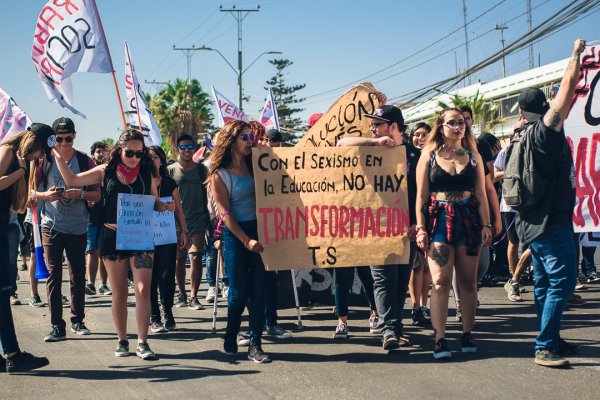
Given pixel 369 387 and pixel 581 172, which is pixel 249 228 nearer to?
pixel 369 387

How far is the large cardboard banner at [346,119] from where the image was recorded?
702cm

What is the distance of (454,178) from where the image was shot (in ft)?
20.6

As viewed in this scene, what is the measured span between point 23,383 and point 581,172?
17.3ft

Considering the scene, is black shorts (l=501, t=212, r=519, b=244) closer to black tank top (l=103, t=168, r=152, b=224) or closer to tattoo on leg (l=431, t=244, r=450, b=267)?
tattoo on leg (l=431, t=244, r=450, b=267)

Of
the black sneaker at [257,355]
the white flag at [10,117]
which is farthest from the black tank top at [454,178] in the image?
the white flag at [10,117]

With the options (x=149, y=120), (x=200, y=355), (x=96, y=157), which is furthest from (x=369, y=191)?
(x=96, y=157)

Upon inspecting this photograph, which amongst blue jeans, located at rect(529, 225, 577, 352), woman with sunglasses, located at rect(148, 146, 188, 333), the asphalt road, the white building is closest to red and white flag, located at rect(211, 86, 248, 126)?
woman with sunglasses, located at rect(148, 146, 188, 333)

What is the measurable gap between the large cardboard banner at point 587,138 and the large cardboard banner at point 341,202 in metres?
1.75

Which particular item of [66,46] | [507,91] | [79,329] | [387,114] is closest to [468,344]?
[387,114]

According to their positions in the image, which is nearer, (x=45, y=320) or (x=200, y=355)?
(x=200, y=355)

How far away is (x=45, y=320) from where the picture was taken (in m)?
8.94

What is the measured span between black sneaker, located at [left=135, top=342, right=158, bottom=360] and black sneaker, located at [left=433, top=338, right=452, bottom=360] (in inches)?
91.4

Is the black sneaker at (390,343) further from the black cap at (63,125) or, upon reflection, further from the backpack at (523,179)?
the black cap at (63,125)

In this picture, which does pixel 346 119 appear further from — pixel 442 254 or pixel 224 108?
pixel 224 108
